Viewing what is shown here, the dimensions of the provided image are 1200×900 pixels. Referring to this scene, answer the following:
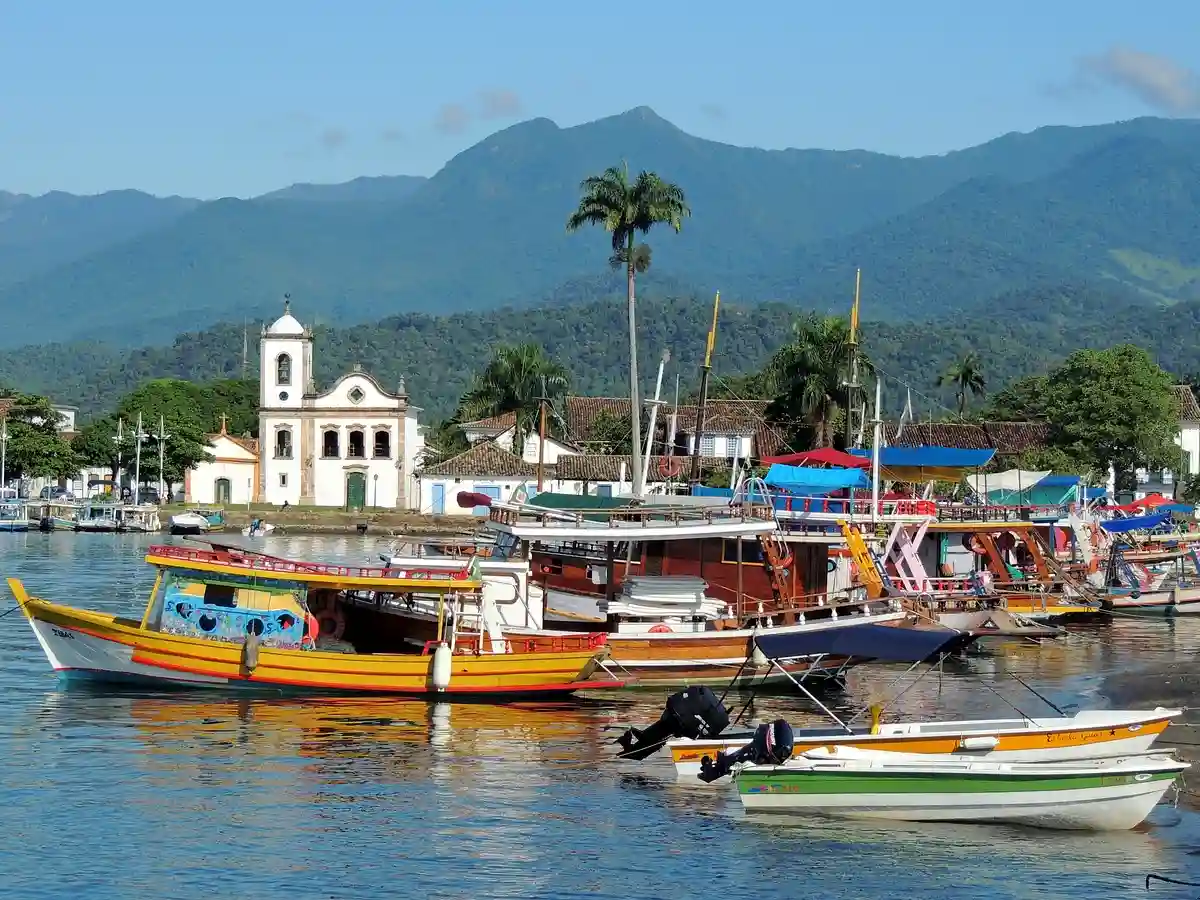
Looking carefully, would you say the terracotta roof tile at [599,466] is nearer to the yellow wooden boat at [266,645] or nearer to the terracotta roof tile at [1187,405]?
the terracotta roof tile at [1187,405]

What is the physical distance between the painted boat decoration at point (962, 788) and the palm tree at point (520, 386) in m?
81.3

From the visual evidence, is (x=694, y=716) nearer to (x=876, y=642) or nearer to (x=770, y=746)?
(x=770, y=746)

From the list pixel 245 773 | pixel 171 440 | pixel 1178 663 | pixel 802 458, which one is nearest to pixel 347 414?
pixel 171 440

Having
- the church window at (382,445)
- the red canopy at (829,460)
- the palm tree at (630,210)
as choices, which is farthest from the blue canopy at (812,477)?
the church window at (382,445)

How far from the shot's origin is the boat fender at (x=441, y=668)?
2947cm

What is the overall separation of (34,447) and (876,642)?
302ft

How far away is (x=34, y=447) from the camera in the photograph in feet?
358

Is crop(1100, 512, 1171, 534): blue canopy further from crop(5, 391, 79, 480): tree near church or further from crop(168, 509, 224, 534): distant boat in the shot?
crop(5, 391, 79, 480): tree near church

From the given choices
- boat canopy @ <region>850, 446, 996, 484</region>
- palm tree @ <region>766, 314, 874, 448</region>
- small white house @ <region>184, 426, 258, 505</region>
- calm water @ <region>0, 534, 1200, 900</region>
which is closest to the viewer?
calm water @ <region>0, 534, 1200, 900</region>

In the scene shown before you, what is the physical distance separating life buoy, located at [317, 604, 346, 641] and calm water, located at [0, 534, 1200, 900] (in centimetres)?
272

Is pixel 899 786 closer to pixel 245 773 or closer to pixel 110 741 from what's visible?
pixel 245 773

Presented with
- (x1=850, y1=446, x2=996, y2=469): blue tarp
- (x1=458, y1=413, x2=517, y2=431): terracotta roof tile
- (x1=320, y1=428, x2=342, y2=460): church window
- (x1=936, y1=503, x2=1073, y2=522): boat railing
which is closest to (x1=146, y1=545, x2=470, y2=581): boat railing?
(x1=936, y1=503, x2=1073, y2=522): boat railing

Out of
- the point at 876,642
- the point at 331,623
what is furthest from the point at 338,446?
the point at 876,642

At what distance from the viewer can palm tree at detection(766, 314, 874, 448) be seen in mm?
82375
